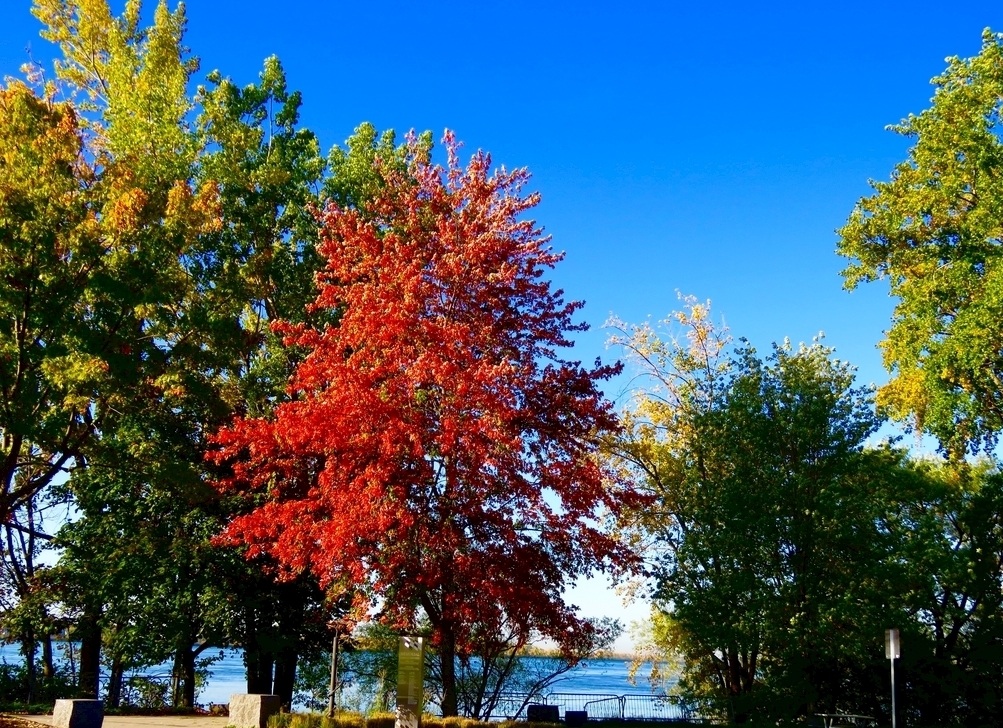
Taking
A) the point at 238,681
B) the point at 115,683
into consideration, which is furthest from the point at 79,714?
the point at 238,681

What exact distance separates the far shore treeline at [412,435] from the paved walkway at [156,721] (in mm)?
2926

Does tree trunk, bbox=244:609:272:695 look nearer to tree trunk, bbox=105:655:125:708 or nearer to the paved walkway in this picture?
the paved walkway

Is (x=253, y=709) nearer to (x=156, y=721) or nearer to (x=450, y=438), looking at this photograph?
(x=156, y=721)

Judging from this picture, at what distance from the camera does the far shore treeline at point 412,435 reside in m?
16.3

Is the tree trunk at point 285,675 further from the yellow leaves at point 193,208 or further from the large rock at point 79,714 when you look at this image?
the yellow leaves at point 193,208

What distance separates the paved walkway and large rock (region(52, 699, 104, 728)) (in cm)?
121

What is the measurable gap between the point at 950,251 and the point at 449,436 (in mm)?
16860

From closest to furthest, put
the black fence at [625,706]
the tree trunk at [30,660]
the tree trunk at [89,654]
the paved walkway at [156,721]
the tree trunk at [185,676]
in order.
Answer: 1. the paved walkway at [156,721]
2. the tree trunk at [30,660]
3. the tree trunk at [89,654]
4. the tree trunk at [185,676]
5. the black fence at [625,706]

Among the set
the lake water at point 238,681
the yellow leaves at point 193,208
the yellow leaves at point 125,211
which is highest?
the yellow leaves at point 193,208

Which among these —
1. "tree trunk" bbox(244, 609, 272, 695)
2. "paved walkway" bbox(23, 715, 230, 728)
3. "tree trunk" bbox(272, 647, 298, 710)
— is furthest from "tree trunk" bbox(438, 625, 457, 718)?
"tree trunk" bbox(272, 647, 298, 710)

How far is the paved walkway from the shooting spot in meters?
16.8

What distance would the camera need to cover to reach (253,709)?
15.8 metres

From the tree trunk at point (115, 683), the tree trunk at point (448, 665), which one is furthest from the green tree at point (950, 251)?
the tree trunk at point (115, 683)

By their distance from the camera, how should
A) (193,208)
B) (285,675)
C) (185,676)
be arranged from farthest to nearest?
(185,676) < (285,675) < (193,208)
